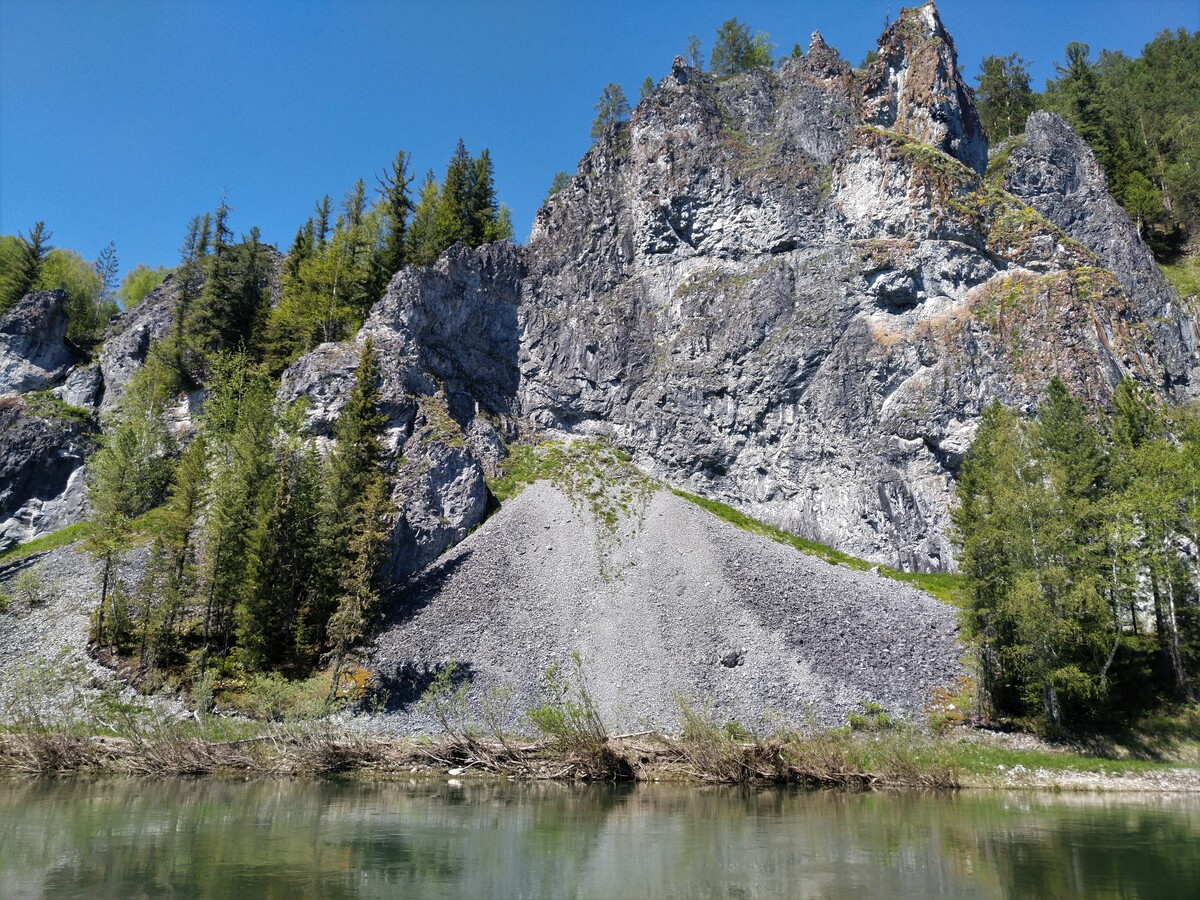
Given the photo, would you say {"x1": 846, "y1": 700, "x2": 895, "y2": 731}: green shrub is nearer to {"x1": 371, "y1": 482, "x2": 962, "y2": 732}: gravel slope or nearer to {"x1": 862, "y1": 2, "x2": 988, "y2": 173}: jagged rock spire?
{"x1": 371, "y1": 482, "x2": 962, "y2": 732}: gravel slope

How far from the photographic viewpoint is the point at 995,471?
3506cm

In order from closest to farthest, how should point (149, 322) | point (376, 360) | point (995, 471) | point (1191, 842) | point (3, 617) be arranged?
point (1191, 842) → point (995, 471) → point (3, 617) → point (376, 360) → point (149, 322)

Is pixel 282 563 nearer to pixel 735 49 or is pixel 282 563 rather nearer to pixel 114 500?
pixel 114 500

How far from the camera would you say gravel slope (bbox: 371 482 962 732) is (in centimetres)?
3378

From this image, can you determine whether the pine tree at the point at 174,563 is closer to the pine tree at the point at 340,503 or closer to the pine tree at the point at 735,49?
the pine tree at the point at 340,503

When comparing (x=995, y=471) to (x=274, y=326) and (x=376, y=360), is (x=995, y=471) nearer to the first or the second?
(x=376, y=360)

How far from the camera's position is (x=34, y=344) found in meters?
67.6

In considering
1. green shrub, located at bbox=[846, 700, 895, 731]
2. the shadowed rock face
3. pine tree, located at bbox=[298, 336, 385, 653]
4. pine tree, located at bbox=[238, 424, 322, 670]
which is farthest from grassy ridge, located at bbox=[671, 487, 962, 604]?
pine tree, located at bbox=[238, 424, 322, 670]

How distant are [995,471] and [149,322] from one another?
76.7m

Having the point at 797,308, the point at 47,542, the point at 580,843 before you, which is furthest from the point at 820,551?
the point at 47,542

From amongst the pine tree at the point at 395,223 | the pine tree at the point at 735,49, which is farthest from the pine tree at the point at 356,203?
the pine tree at the point at 735,49

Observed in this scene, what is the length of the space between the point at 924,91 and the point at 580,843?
7311cm

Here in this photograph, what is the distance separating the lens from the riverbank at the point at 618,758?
27719 mm

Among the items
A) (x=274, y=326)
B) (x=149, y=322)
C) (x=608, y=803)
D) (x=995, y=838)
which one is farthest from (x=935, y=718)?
(x=149, y=322)
